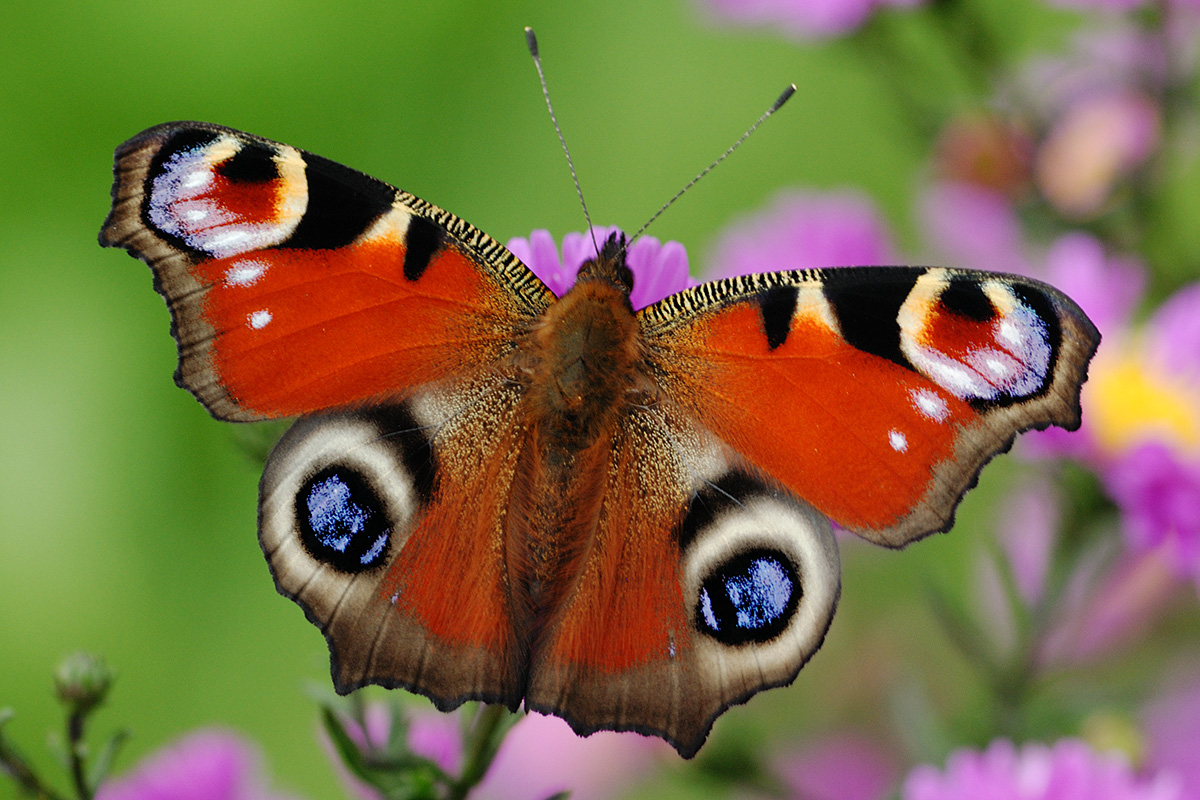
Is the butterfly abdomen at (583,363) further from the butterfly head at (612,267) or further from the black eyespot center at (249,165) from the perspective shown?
the black eyespot center at (249,165)

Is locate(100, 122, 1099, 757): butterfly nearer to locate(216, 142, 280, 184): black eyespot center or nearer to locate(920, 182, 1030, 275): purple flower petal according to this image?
locate(216, 142, 280, 184): black eyespot center

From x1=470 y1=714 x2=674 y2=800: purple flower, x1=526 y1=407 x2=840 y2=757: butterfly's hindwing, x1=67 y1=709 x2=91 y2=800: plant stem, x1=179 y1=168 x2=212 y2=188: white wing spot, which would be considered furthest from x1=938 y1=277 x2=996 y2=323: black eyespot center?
x1=470 y1=714 x2=674 y2=800: purple flower

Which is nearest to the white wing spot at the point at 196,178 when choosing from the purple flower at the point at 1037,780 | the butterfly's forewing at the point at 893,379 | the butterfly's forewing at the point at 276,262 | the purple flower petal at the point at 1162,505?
the butterfly's forewing at the point at 276,262

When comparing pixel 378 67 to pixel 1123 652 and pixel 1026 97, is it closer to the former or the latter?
pixel 1026 97

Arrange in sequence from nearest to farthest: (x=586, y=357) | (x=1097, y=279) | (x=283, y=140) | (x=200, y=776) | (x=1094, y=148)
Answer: (x=586, y=357), (x=200, y=776), (x=1097, y=279), (x=1094, y=148), (x=283, y=140)

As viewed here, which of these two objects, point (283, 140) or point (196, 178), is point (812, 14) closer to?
point (196, 178)

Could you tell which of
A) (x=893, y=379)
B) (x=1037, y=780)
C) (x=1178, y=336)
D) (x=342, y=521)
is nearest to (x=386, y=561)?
(x=342, y=521)

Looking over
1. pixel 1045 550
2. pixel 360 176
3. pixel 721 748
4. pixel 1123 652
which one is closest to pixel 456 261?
pixel 360 176
